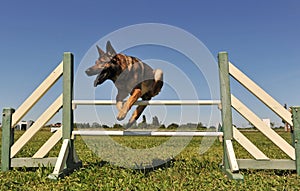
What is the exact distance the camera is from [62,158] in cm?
345

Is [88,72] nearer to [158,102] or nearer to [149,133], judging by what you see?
[158,102]

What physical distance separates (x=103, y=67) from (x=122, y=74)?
25cm

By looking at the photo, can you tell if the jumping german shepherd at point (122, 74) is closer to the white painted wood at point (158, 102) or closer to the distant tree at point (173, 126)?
the white painted wood at point (158, 102)

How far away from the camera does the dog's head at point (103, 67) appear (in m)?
3.44

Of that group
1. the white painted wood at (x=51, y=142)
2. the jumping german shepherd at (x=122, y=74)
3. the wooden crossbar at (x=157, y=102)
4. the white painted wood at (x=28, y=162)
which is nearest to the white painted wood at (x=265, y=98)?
the wooden crossbar at (x=157, y=102)

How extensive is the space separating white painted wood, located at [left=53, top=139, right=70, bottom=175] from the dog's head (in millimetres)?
911

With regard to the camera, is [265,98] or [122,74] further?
[265,98]

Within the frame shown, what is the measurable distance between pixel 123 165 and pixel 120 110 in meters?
1.13

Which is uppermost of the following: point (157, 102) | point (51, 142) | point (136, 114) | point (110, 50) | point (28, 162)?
point (110, 50)

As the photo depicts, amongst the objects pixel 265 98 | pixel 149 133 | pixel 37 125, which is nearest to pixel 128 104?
pixel 149 133

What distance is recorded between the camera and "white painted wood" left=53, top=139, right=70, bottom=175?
3.30 metres

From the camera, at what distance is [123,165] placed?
13.6ft

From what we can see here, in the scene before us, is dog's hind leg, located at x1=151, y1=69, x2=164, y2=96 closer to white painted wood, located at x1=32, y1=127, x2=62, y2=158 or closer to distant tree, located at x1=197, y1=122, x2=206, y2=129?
distant tree, located at x1=197, y1=122, x2=206, y2=129

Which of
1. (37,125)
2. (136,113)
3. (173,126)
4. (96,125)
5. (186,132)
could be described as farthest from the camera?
(173,126)
